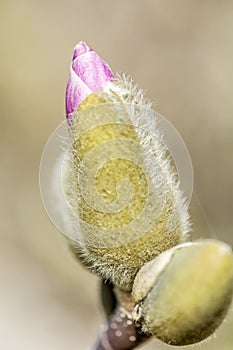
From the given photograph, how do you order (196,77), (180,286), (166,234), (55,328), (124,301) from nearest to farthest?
1. (180,286)
2. (166,234)
3. (124,301)
4. (55,328)
5. (196,77)

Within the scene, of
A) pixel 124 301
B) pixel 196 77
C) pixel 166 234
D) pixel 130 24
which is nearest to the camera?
pixel 166 234

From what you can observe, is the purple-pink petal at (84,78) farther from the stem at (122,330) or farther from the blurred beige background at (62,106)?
the blurred beige background at (62,106)

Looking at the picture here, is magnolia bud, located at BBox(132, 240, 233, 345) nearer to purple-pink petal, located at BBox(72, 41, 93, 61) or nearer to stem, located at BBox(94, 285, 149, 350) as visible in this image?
stem, located at BBox(94, 285, 149, 350)

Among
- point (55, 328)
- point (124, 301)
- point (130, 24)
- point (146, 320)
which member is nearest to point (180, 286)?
point (146, 320)

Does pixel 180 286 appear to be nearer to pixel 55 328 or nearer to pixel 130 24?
pixel 55 328

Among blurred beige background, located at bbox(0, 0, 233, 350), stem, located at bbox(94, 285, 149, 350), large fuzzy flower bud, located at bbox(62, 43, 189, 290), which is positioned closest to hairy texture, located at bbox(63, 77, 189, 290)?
large fuzzy flower bud, located at bbox(62, 43, 189, 290)

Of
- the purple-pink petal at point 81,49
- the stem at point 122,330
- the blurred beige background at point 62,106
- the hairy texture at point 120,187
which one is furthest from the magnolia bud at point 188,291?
the blurred beige background at point 62,106
